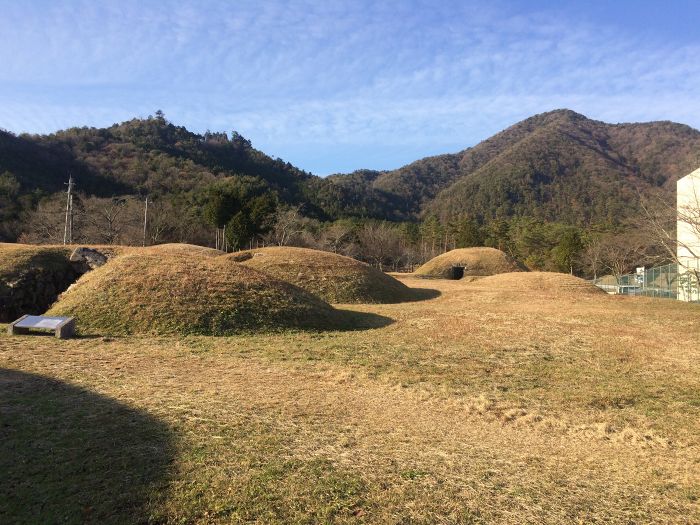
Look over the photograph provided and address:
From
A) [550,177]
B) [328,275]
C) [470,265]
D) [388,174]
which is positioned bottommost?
[328,275]

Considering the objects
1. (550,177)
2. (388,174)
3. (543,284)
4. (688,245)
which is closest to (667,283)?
(688,245)

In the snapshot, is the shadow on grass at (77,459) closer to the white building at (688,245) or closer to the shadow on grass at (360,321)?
the shadow on grass at (360,321)

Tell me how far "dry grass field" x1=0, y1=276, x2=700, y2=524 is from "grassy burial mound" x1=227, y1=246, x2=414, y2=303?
10.2 metres

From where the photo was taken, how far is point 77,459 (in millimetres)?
4133

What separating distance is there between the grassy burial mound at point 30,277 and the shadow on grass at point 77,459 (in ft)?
36.4

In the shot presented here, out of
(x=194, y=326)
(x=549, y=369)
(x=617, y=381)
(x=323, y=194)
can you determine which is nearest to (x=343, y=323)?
(x=194, y=326)

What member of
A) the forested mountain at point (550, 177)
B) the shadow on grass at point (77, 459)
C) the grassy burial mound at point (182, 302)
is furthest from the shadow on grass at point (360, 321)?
the forested mountain at point (550, 177)

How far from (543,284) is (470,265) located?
15.0m

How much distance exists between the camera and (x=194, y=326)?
471 inches

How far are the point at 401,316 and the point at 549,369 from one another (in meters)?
7.28

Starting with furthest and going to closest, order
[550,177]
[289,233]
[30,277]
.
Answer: [550,177] → [289,233] → [30,277]

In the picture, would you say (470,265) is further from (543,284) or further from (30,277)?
(30,277)

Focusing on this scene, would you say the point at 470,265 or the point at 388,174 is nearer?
the point at 470,265

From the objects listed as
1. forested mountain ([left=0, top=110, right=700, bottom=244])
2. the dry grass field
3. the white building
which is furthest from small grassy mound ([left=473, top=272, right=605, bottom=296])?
forested mountain ([left=0, top=110, right=700, bottom=244])
